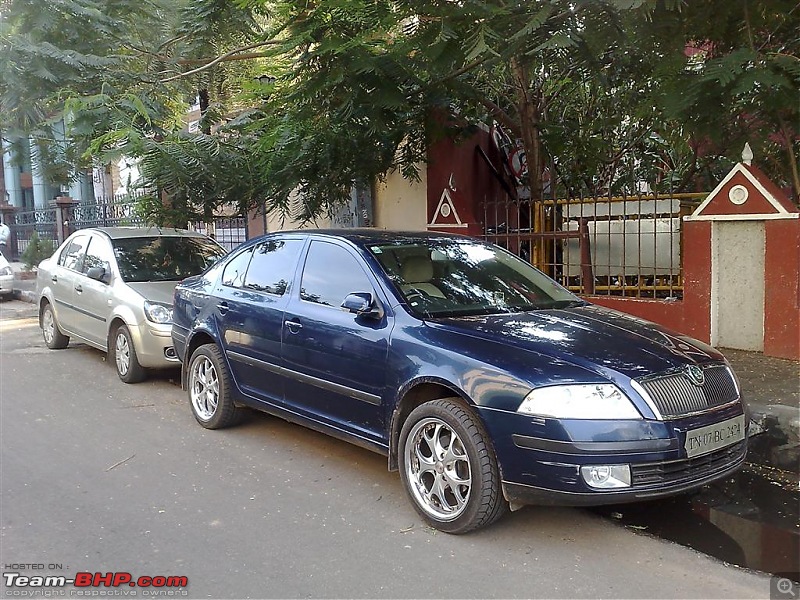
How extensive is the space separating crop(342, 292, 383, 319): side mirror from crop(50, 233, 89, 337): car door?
5637 mm

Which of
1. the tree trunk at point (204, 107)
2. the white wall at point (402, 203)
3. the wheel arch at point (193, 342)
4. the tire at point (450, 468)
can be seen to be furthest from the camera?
the tree trunk at point (204, 107)

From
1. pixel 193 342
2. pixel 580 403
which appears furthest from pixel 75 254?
pixel 580 403

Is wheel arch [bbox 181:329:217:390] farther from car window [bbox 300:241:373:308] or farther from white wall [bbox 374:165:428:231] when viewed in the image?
white wall [bbox 374:165:428:231]

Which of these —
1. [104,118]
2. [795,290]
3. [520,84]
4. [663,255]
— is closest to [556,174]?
[520,84]

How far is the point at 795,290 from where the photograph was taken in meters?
7.23

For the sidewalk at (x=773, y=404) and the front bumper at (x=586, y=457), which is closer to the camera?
the front bumper at (x=586, y=457)

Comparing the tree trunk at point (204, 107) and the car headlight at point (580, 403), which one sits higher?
the tree trunk at point (204, 107)

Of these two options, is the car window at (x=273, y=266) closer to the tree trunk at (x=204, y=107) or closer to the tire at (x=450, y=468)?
the tire at (x=450, y=468)

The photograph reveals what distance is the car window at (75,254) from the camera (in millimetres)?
9312

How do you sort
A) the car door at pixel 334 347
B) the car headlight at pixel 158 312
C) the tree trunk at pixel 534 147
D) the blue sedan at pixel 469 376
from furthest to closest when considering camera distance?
the tree trunk at pixel 534 147 → the car headlight at pixel 158 312 → the car door at pixel 334 347 → the blue sedan at pixel 469 376

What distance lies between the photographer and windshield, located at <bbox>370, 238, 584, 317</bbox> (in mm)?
4883

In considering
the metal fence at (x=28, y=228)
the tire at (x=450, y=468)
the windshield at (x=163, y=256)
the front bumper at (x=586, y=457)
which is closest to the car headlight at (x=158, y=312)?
the windshield at (x=163, y=256)

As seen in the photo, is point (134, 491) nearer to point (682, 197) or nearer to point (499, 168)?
point (682, 197)

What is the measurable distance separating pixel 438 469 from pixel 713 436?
1.49 meters
